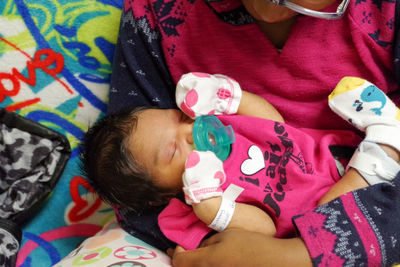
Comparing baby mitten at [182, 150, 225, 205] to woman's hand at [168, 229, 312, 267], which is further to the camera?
baby mitten at [182, 150, 225, 205]

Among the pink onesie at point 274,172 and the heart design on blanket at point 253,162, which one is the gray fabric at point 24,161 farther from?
the heart design on blanket at point 253,162

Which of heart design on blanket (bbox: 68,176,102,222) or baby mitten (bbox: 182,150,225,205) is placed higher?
baby mitten (bbox: 182,150,225,205)

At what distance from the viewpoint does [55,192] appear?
1.74 metres

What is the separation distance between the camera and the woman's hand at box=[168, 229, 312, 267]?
43.0 inches

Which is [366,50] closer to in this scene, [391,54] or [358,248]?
[391,54]

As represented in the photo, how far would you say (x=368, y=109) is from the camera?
4.15 ft

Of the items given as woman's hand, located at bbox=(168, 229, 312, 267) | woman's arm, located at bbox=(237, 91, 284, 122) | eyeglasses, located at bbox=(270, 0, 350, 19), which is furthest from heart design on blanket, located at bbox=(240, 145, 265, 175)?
eyeglasses, located at bbox=(270, 0, 350, 19)

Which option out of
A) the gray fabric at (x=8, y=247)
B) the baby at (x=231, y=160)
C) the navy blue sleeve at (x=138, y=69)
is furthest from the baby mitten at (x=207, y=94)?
the gray fabric at (x=8, y=247)

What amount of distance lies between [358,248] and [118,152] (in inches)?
28.7

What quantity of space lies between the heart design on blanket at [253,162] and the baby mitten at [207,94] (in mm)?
150

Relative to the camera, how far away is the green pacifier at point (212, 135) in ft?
4.41

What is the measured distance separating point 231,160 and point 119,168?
1.16 ft

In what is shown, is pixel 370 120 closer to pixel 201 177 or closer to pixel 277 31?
pixel 277 31

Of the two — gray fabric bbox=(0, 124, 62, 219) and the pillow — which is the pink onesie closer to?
the pillow
